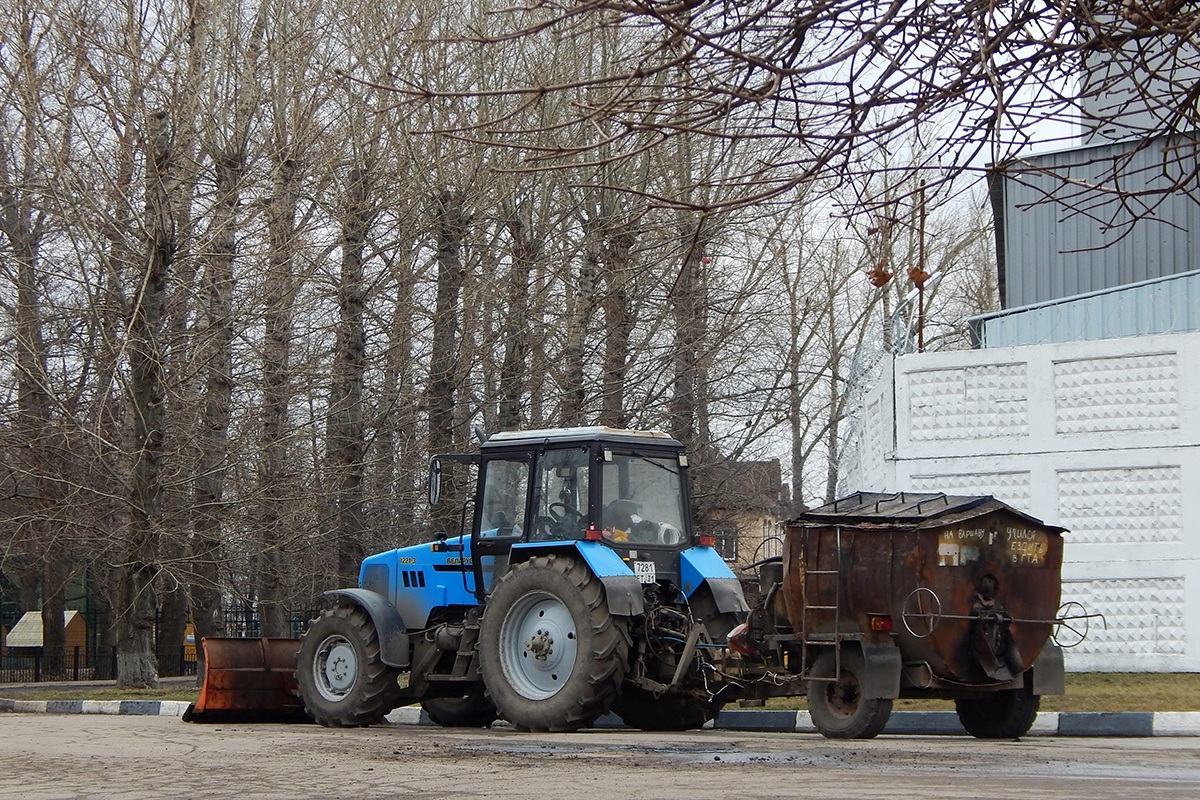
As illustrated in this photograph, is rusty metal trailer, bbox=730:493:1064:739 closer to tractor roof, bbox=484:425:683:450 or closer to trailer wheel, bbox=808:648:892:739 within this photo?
trailer wheel, bbox=808:648:892:739

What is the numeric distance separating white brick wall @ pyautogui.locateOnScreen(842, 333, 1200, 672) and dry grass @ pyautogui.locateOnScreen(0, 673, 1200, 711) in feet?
2.57

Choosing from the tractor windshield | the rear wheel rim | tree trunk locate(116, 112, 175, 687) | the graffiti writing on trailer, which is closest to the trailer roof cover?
the graffiti writing on trailer

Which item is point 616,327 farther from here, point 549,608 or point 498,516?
point 549,608

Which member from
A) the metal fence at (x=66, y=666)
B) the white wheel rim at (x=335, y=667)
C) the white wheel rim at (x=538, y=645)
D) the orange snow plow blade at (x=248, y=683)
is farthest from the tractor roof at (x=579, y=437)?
the metal fence at (x=66, y=666)

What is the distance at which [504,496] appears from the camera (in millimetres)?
14047

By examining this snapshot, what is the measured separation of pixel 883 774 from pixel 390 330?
1712cm

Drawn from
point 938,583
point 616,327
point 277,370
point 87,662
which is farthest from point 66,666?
point 938,583

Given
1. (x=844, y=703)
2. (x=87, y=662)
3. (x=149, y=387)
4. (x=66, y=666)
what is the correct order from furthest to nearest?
1. (x=66, y=666)
2. (x=87, y=662)
3. (x=149, y=387)
4. (x=844, y=703)

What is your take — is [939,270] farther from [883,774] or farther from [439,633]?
[883,774]

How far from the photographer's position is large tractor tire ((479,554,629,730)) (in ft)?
40.8

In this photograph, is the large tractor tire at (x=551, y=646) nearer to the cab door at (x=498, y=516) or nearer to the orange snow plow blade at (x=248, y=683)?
the cab door at (x=498, y=516)

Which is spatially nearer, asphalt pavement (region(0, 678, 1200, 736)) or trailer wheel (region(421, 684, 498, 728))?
asphalt pavement (region(0, 678, 1200, 736))

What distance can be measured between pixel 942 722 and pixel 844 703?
2077 mm

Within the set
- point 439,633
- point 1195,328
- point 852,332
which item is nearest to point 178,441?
point 439,633
